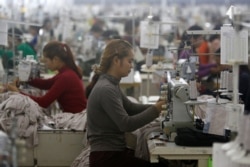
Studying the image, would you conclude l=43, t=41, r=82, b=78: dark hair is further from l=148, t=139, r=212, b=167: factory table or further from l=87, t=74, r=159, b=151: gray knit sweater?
l=148, t=139, r=212, b=167: factory table

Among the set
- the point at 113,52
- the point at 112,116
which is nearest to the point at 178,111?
the point at 112,116

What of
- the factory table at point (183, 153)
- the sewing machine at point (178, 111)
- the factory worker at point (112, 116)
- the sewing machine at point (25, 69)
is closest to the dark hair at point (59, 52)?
the sewing machine at point (25, 69)

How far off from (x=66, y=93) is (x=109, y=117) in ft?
4.36

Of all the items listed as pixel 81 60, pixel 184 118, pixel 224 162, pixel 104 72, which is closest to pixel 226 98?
pixel 184 118

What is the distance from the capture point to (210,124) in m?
3.39

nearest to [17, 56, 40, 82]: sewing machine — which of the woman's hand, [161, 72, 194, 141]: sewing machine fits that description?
the woman's hand

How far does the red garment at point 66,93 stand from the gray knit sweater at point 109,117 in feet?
3.65

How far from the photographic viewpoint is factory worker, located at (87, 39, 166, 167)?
358 centimetres

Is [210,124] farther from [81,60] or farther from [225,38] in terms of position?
[81,60]

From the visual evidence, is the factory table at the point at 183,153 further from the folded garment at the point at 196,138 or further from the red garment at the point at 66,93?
the red garment at the point at 66,93

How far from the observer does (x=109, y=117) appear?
3643 millimetres

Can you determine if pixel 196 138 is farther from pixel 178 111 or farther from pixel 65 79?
pixel 65 79

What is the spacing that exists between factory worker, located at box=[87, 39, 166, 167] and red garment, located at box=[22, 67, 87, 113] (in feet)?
3.63

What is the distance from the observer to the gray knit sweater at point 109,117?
141 inches
